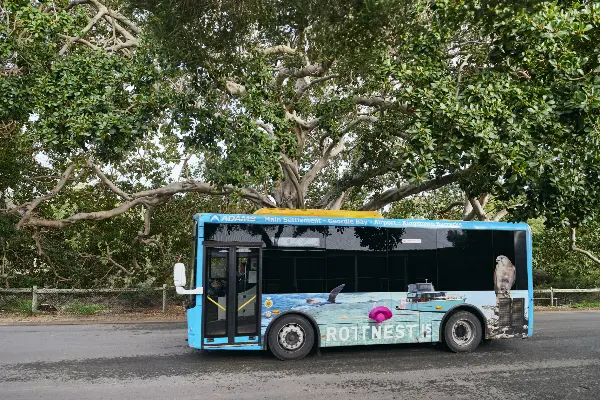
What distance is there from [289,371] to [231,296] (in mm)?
1693

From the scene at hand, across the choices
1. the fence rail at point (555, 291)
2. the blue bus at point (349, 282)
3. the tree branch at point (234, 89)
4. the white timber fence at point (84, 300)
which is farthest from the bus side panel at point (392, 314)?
the fence rail at point (555, 291)

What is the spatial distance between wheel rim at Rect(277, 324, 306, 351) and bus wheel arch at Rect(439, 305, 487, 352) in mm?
2875

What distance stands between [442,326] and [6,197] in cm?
1595

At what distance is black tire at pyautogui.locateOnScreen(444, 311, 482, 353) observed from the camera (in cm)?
1066

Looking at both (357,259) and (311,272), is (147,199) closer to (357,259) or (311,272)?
(311,272)

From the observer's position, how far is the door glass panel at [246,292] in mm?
9562

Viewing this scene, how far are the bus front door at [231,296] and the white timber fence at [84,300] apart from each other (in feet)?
33.3

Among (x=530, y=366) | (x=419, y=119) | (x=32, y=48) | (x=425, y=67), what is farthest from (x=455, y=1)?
(x=32, y=48)

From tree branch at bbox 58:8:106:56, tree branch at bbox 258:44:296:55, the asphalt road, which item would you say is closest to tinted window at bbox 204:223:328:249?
the asphalt road

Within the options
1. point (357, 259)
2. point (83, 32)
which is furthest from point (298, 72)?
point (357, 259)

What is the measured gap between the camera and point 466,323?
10.8 metres

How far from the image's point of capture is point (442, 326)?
34.8 feet

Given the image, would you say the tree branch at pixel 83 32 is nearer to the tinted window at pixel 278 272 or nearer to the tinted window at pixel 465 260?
the tinted window at pixel 278 272

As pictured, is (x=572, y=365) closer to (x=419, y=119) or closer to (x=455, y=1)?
(x=419, y=119)
